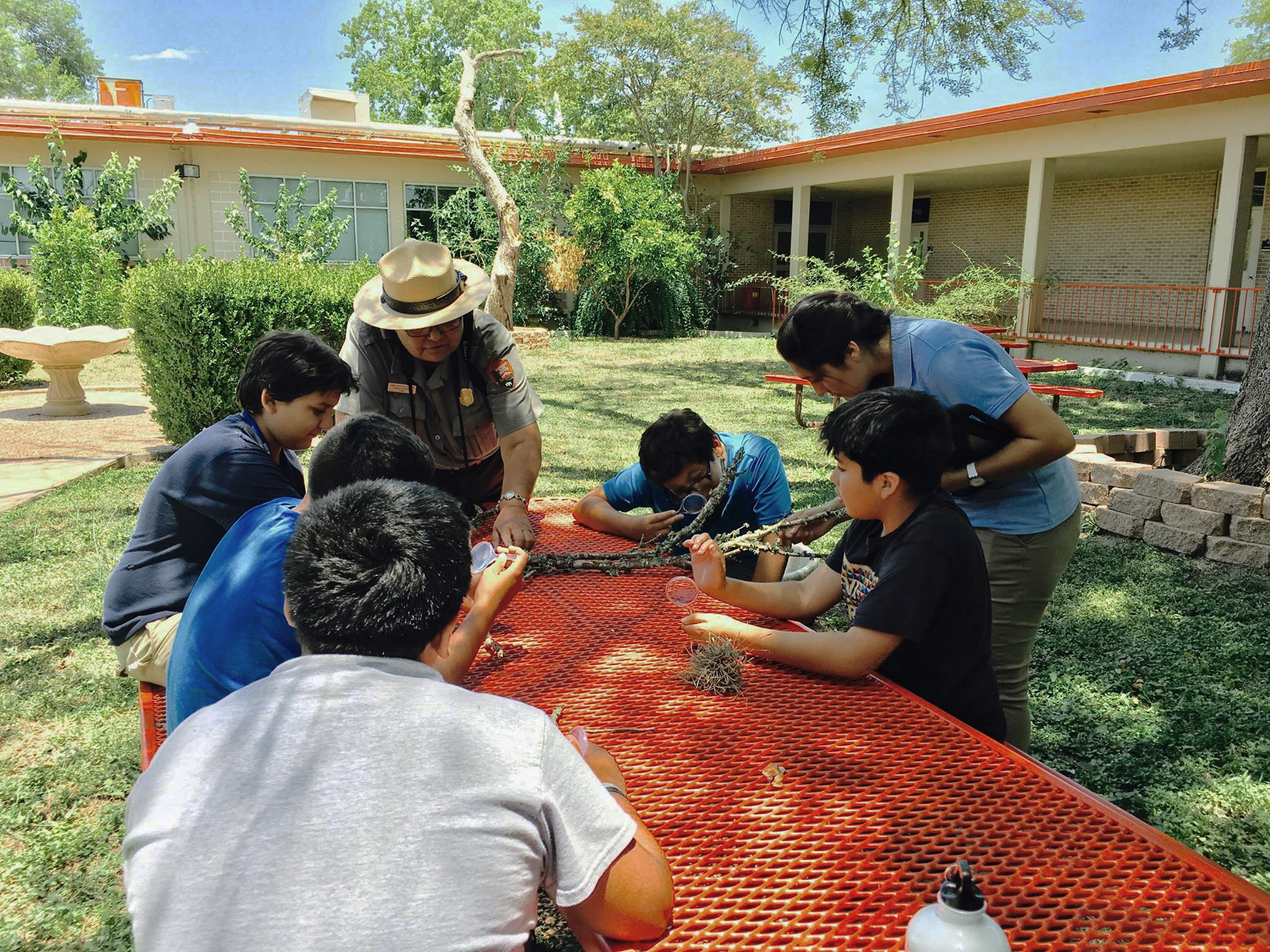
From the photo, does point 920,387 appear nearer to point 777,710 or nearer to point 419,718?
point 777,710

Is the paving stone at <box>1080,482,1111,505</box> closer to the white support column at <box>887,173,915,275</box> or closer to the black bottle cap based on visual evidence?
the black bottle cap

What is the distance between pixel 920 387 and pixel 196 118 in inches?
802

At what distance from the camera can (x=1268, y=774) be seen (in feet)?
9.25

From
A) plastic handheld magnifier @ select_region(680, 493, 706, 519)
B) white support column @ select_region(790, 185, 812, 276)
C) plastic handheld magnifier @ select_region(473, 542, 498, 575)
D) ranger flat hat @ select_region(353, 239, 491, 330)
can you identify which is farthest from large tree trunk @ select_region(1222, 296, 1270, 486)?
white support column @ select_region(790, 185, 812, 276)

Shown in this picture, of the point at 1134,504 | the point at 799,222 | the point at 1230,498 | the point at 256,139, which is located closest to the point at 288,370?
the point at 1230,498

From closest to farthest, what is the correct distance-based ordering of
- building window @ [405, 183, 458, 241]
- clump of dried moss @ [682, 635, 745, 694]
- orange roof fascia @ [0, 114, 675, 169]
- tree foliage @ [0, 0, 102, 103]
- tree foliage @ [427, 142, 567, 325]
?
clump of dried moss @ [682, 635, 745, 694] → orange roof fascia @ [0, 114, 675, 169] → tree foliage @ [427, 142, 567, 325] → building window @ [405, 183, 458, 241] → tree foliage @ [0, 0, 102, 103]

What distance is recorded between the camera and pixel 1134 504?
204 inches

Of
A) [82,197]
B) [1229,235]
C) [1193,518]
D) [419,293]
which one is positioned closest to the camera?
[419,293]

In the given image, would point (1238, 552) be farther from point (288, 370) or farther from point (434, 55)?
point (434, 55)

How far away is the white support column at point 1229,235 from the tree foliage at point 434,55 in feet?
118

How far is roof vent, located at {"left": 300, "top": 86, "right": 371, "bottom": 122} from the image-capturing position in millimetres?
23625

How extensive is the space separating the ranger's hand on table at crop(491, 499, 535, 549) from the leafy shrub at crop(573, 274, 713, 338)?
1493 centimetres

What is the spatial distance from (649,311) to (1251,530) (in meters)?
14.4

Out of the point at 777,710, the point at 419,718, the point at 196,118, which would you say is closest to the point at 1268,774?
the point at 777,710
